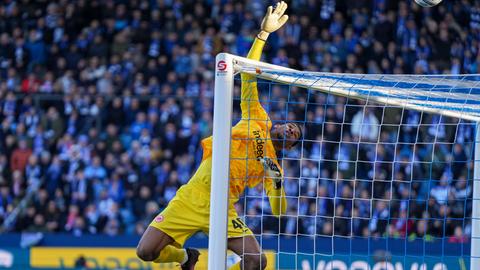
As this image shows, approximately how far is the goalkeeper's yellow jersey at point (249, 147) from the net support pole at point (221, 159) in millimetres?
545

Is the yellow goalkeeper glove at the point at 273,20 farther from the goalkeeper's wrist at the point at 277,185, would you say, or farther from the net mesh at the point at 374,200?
the net mesh at the point at 374,200

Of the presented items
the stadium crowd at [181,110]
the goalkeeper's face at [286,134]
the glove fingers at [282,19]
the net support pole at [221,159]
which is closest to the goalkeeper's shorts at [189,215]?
the goalkeeper's face at [286,134]

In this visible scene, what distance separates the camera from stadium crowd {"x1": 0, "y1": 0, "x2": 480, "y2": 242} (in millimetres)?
14062

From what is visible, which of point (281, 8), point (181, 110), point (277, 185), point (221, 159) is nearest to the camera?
point (221, 159)

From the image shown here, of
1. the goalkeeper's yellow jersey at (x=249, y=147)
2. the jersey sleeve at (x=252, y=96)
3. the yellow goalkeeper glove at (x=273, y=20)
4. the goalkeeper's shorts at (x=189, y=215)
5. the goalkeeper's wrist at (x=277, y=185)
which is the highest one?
the yellow goalkeeper glove at (x=273, y=20)

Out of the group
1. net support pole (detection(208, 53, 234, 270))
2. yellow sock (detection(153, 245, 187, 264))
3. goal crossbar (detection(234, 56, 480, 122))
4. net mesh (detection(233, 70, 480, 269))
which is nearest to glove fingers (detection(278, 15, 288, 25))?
goal crossbar (detection(234, 56, 480, 122))

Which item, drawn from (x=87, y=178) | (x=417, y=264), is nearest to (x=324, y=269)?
(x=417, y=264)

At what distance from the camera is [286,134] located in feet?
24.3

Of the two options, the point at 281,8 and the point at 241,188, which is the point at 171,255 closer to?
the point at 241,188

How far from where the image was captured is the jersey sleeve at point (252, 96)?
7.53m

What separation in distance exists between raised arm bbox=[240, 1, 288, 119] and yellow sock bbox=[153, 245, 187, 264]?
1196 millimetres

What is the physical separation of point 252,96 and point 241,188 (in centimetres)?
73

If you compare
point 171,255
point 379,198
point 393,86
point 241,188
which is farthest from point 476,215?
point 379,198

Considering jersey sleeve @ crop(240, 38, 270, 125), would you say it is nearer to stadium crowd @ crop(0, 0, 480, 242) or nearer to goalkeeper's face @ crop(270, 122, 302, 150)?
goalkeeper's face @ crop(270, 122, 302, 150)
